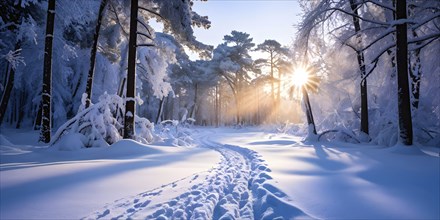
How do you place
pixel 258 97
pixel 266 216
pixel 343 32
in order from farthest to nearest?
pixel 258 97 < pixel 343 32 < pixel 266 216

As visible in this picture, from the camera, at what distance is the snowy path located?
318cm

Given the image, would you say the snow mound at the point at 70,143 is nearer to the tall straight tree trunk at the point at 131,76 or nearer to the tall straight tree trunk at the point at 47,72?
the tall straight tree trunk at the point at 131,76

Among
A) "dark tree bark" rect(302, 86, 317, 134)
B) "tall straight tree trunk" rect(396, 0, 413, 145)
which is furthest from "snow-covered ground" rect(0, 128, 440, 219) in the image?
"dark tree bark" rect(302, 86, 317, 134)

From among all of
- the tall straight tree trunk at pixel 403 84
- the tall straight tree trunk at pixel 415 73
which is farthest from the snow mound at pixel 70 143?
the tall straight tree trunk at pixel 415 73

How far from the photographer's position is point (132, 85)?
1018 centimetres

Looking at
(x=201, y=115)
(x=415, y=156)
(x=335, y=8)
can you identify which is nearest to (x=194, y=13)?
(x=335, y=8)

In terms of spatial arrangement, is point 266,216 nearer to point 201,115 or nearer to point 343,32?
point 343,32

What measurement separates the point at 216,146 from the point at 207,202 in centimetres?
889

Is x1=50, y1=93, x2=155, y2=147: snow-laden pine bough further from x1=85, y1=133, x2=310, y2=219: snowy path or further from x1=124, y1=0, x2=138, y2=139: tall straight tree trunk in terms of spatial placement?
x1=85, y1=133, x2=310, y2=219: snowy path

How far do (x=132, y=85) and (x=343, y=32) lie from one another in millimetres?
9839

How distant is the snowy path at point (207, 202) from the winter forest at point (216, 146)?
0.09 feet

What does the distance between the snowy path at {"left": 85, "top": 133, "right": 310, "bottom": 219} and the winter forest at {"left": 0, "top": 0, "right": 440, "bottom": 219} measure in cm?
3

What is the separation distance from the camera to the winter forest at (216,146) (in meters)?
3.58

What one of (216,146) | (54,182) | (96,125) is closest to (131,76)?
(96,125)
